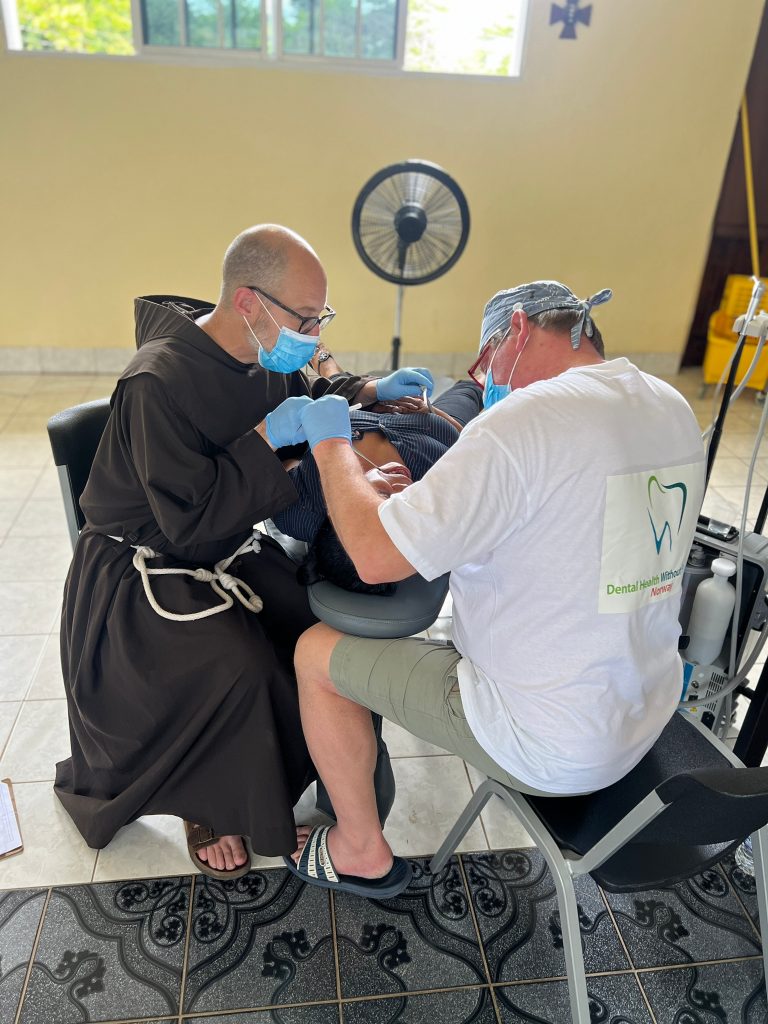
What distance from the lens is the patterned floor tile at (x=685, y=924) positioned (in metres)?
1.35

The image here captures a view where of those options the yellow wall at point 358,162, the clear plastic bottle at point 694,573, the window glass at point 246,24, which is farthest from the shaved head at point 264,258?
the window glass at point 246,24

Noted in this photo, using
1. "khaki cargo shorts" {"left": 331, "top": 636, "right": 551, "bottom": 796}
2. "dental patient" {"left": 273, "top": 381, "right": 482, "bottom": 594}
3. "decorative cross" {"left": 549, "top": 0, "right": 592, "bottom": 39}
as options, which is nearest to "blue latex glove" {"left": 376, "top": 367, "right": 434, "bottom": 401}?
"dental patient" {"left": 273, "top": 381, "right": 482, "bottom": 594}

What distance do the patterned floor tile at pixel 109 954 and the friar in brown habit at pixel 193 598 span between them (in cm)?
11

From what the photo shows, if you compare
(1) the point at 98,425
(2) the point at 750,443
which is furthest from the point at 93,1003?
(2) the point at 750,443

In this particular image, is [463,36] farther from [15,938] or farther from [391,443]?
[15,938]

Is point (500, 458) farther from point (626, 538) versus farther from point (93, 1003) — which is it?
point (93, 1003)

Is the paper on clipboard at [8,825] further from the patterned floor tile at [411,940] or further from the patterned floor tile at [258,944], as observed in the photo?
the patterned floor tile at [411,940]

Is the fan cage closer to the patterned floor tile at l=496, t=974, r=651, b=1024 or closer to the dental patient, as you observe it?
the dental patient

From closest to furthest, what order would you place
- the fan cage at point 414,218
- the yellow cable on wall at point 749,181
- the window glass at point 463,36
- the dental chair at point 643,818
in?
the dental chair at point 643,818 < the fan cage at point 414,218 < the window glass at point 463,36 < the yellow cable on wall at point 749,181

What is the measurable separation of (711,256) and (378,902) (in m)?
4.19

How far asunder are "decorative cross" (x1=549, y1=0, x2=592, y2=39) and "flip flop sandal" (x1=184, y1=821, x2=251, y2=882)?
13.0 ft

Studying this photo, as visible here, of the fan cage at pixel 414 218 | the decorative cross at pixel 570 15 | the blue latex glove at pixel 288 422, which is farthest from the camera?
the decorative cross at pixel 570 15

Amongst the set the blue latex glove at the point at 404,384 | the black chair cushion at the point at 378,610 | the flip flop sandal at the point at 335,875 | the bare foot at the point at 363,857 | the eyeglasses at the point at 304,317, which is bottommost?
the flip flop sandal at the point at 335,875

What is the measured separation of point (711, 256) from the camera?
171 inches
